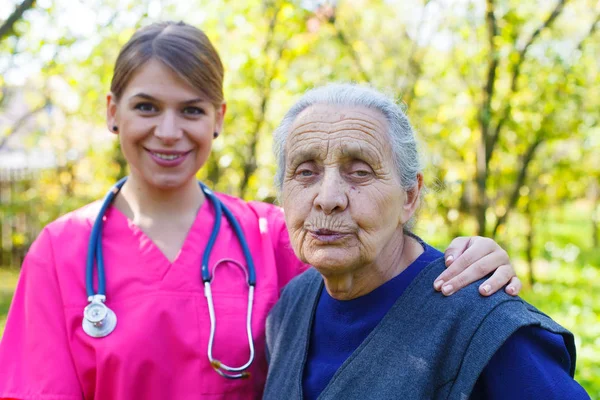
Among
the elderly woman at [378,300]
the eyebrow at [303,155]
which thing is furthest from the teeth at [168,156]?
the eyebrow at [303,155]

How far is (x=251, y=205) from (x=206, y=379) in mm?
796

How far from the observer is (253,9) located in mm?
5680

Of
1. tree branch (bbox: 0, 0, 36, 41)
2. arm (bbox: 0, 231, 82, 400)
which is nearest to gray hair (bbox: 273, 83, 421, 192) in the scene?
arm (bbox: 0, 231, 82, 400)

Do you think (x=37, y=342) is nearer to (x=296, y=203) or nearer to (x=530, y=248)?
(x=296, y=203)

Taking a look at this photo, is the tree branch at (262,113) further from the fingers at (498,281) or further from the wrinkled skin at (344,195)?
the fingers at (498,281)

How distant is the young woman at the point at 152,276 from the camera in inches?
80.4

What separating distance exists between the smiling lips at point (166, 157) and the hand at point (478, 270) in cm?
103

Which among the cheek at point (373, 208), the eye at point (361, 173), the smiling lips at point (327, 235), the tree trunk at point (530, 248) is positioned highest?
the eye at point (361, 173)

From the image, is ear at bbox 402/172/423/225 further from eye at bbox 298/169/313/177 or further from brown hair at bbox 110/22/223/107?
brown hair at bbox 110/22/223/107

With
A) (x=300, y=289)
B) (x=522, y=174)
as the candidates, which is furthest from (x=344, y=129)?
(x=522, y=174)

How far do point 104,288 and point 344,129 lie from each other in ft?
3.27

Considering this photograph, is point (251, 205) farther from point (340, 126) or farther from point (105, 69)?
point (105, 69)

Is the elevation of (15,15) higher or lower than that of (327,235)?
higher

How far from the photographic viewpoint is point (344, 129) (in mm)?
1759
